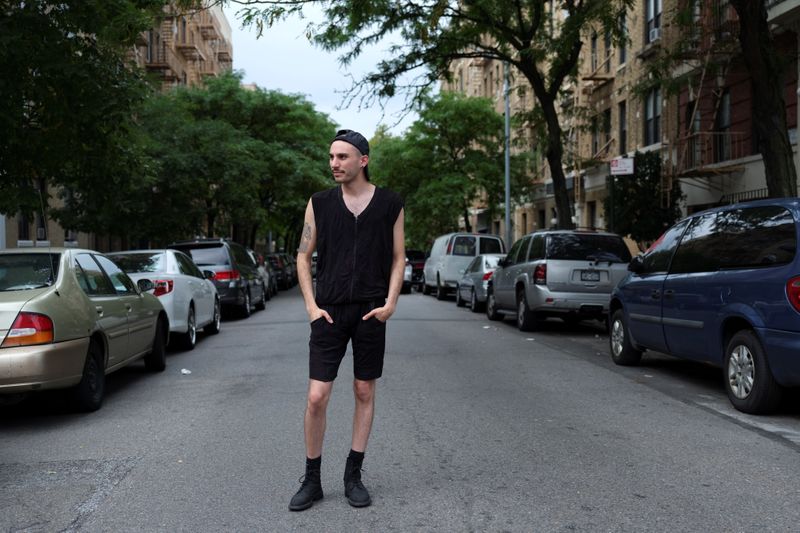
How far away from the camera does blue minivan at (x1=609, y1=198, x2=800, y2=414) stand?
6359mm

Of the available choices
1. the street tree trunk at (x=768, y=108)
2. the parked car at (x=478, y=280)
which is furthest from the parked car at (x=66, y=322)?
the parked car at (x=478, y=280)

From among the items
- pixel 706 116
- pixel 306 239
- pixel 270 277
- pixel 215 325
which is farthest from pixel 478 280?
pixel 306 239

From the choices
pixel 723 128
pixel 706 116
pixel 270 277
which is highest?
pixel 706 116

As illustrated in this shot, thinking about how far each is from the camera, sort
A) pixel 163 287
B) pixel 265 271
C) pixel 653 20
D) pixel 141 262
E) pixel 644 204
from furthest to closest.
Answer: pixel 653 20 → pixel 265 271 → pixel 644 204 → pixel 141 262 → pixel 163 287

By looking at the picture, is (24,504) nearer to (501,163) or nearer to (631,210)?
(631,210)

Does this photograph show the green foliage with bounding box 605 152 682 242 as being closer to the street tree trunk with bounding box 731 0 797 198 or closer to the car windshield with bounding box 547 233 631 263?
the car windshield with bounding box 547 233 631 263

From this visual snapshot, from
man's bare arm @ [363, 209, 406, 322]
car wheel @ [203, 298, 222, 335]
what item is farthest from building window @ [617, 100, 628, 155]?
man's bare arm @ [363, 209, 406, 322]

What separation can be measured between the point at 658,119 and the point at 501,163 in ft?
38.0

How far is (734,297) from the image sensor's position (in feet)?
22.9

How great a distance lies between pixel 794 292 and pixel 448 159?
32.3 meters

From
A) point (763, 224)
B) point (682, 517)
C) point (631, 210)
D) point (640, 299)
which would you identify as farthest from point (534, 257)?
point (682, 517)

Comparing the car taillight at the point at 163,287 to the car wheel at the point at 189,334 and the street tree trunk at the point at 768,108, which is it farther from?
the street tree trunk at the point at 768,108

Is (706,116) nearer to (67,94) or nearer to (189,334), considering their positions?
(189,334)

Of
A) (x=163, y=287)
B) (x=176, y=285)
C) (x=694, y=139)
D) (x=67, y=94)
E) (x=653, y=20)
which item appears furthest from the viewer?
(x=653, y=20)
